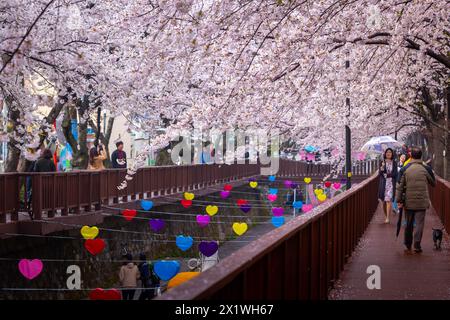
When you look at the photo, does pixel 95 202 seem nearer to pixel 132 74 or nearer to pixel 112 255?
pixel 112 255

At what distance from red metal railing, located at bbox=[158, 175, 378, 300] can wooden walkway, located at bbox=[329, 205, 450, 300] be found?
0.26m

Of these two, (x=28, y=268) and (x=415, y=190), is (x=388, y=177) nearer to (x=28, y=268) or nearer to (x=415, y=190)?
(x=415, y=190)

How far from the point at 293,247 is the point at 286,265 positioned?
52cm

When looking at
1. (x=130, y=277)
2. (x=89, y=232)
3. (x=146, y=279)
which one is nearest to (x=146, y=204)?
(x=89, y=232)

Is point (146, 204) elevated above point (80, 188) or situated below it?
below

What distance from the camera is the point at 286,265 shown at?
7.39 m

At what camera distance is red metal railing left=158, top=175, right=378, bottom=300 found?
4780mm

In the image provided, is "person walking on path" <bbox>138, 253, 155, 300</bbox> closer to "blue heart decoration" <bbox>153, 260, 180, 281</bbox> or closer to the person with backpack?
the person with backpack

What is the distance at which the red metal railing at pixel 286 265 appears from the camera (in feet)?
15.7

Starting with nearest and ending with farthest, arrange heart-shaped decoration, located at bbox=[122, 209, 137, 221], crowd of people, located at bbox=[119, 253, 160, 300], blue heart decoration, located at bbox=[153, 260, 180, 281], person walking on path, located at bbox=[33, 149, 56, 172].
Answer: blue heart decoration, located at bbox=[153, 260, 180, 281]
crowd of people, located at bbox=[119, 253, 160, 300]
person walking on path, located at bbox=[33, 149, 56, 172]
heart-shaped decoration, located at bbox=[122, 209, 137, 221]

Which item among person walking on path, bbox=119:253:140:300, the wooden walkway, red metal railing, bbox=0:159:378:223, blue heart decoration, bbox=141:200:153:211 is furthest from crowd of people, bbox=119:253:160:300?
blue heart decoration, bbox=141:200:153:211

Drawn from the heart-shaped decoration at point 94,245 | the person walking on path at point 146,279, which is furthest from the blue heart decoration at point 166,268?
the heart-shaped decoration at point 94,245

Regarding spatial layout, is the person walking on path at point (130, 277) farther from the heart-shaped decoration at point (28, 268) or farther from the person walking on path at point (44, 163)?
the person walking on path at point (44, 163)

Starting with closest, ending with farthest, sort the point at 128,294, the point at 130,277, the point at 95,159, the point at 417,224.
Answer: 1. the point at 417,224
2. the point at 128,294
3. the point at 130,277
4. the point at 95,159
